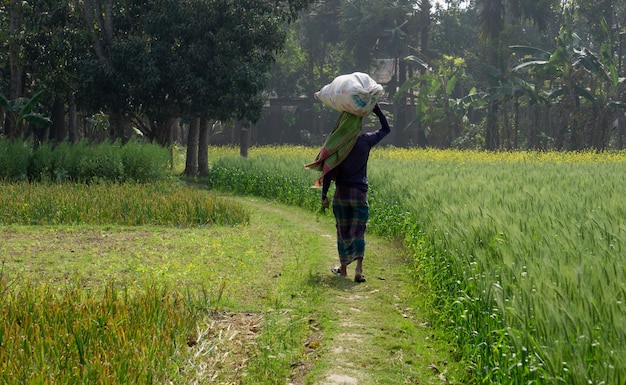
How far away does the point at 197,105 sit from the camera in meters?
25.2

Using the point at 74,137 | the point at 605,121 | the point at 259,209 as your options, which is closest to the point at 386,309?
the point at 259,209

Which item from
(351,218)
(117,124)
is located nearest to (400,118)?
(117,124)

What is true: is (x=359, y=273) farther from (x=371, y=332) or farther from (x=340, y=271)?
(x=371, y=332)

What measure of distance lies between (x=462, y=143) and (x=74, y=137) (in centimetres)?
2141

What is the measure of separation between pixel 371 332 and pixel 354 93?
2.74 metres

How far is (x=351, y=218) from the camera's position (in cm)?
905

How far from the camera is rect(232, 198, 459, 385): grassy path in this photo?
593cm

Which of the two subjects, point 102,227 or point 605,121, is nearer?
point 102,227

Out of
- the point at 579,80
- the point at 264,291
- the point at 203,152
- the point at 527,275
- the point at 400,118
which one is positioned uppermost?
the point at 579,80

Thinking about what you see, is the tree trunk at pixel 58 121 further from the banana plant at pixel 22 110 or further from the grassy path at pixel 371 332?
the grassy path at pixel 371 332

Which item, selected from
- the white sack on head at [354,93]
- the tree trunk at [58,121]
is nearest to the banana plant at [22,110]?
the tree trunk at [58,121]

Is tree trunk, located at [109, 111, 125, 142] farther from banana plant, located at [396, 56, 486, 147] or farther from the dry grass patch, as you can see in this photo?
the dry grass patch

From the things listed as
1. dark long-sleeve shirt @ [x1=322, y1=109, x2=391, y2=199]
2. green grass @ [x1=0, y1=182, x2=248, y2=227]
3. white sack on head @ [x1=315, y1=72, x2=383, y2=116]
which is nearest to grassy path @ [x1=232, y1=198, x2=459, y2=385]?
dark long-sleeve shirt @ [x1=322, y1=109, x2=391, y2=199]

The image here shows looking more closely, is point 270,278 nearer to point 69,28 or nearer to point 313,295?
point 313,295
